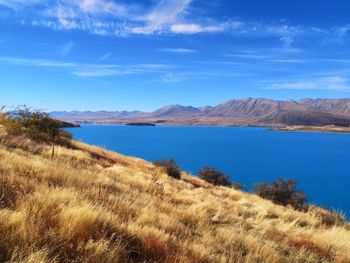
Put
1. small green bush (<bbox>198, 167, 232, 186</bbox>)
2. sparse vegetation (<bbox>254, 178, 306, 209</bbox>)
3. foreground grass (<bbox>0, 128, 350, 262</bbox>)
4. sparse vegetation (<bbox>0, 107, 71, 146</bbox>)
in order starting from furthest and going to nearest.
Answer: small green bush (<bbox>198, 167, 232, 186</bbox>), sparse vegetation (<bbox>254, 178, 306, 209</bbox>), sparse vegetation (<bbox>0, 107, 71, 146</bbox>), foreground grass (<bbox>0, 128, 350, 262</bbox>)

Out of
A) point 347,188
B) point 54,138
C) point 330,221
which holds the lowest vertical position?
point 347,188

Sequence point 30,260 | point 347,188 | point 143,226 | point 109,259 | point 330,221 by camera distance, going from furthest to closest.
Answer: point 347,188, point 330,221, point 143,226, point 109,259, point 30,260

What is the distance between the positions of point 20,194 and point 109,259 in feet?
6.20

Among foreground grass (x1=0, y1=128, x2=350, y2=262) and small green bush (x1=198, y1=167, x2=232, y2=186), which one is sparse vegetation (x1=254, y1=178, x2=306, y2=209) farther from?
foreground grass (x1=0, y1=128, x2=350, y2=262)

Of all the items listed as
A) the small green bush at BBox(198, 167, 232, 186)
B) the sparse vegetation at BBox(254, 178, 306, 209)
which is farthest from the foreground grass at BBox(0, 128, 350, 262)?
the small green bush at BBox(198, 167, 232, 186)

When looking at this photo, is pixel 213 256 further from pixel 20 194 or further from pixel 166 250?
pixel 20 194

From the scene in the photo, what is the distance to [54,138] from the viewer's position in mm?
22719

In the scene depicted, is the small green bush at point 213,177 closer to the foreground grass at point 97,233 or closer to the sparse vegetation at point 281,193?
the sparse vegetation at point 281,193

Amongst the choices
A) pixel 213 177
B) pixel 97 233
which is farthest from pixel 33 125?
pixel 97 233

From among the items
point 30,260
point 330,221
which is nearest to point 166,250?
point 30,260

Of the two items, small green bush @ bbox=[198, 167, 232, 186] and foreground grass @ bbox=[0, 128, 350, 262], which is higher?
foreground grass @ bbox=[0, 128, 350, 262]

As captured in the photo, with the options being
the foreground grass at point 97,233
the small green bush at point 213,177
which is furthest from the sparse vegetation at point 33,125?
the foreground grass at point 97,233

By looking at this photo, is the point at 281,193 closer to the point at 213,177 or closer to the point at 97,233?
the point at 213,177

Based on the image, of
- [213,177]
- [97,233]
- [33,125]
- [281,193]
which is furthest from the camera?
[213,177]
